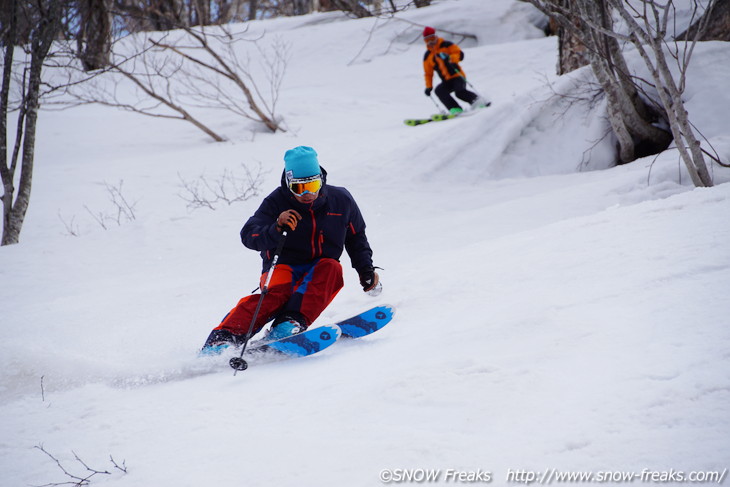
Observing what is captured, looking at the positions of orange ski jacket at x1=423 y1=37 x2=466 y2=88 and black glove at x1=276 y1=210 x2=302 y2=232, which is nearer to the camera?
black glove at x1=276 y1=210 x2=302 y2=232

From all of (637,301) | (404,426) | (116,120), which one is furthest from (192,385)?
(116,120)

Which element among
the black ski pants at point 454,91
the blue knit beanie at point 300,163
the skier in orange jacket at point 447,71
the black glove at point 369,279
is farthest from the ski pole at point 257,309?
the black ski pants at point 454,91

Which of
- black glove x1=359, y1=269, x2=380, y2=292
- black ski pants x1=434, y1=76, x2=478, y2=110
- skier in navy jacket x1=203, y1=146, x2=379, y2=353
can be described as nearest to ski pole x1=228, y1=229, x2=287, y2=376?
skier in navy jacket x1=203, y1=146, x2=379, y2=353

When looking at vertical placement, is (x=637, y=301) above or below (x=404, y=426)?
above

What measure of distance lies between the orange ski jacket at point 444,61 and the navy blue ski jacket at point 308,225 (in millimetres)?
7875

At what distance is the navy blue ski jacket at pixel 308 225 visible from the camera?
333cm

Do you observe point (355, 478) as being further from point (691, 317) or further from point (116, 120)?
point (116, 120)

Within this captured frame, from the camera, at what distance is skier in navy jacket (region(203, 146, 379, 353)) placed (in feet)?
10.3

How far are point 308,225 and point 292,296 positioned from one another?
448mm

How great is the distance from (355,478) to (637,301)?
5.07ft

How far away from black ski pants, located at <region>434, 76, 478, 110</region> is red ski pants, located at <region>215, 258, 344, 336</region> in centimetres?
801

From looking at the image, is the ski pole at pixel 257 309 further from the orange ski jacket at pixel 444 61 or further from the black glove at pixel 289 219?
the orange ski jacket at pixel 444 61

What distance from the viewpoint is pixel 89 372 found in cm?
298

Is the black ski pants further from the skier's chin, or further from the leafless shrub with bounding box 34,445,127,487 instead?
the leafless shrub with bounding box 34,445,127,487
